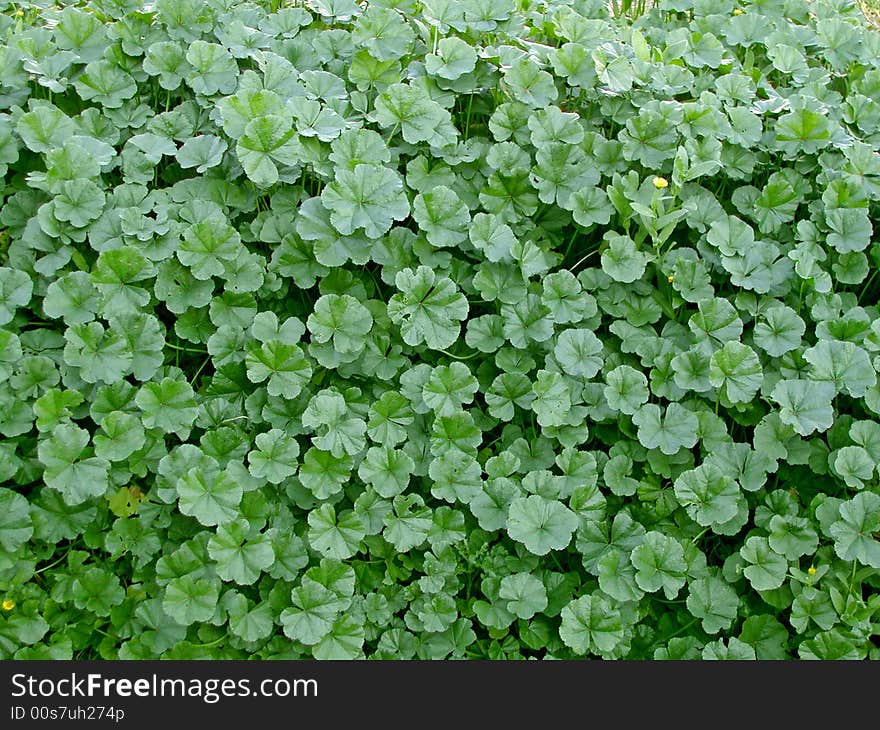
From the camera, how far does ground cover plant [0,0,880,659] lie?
2594 millimetres

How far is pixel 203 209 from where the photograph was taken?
9.45 ft

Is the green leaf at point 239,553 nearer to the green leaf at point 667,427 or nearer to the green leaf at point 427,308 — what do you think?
the green leaf at point 427,308

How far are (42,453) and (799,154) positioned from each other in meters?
2.61

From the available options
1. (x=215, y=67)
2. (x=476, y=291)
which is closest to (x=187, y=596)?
(x=476, y=291)

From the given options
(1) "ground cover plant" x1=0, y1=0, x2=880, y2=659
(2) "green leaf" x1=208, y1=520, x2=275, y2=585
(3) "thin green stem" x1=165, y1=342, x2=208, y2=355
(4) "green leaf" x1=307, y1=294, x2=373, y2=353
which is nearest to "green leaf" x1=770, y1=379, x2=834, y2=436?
(1) "ground cover plant" x1=0, y1=0, x2=880, y2=659

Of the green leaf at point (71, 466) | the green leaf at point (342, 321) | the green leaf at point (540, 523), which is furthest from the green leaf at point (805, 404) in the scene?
the green leaf at point (71, 466)

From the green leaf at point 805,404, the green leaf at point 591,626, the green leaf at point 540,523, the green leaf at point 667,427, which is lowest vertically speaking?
the green leaf at point 591,626

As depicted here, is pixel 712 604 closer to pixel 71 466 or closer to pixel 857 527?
pixel 857 527

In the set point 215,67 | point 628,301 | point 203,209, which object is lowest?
point 628,301

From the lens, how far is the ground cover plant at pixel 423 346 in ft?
8.51

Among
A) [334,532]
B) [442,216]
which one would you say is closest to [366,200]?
[442,216]

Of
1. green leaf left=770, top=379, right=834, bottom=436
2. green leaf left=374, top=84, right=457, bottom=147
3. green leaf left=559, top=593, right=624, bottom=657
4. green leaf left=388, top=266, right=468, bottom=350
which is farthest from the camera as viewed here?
green leaf left=374, top=84, right=457, bottom=147

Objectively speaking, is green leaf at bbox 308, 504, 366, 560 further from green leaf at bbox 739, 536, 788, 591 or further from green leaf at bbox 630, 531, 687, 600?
green leaf at bbox 739, 536, 788, 591

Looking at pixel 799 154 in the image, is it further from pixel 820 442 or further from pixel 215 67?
pixel 215 67
